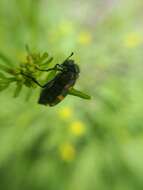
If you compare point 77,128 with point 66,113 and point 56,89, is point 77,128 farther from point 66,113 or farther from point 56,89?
point 56,89

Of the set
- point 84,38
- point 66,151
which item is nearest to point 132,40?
point 84,38

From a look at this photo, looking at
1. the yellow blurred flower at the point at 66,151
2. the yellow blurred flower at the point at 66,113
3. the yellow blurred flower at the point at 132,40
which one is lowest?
the yellow blurred flower at the point at 66,151

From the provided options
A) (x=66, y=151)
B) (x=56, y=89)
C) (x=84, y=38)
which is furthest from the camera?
(x=84, y=38)

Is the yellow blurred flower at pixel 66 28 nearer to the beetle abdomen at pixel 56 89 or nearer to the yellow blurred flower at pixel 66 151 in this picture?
the yellow blurred flower at pixel 66 151

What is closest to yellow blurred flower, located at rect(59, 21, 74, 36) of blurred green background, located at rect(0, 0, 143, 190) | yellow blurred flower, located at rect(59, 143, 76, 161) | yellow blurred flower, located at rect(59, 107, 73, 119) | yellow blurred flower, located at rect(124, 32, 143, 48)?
blurred green background, located at rect(0, 0, 143, 190)

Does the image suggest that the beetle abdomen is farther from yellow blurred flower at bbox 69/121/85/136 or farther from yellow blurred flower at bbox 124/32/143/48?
yellow blurred flower at bbox 124/32/143/48

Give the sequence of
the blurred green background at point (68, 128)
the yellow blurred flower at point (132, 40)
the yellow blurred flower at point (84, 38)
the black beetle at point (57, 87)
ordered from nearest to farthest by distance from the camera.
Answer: the black beetle at point (57, 87)
the blurred green background at point (68, 128)
the yellow blurred flower at point (84, 38)
the yellow blurred flower at point (132, 40)

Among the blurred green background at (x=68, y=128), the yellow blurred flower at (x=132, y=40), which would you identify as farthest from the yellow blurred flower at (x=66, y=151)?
the yellow blurred flower at (x=132, y=40)
